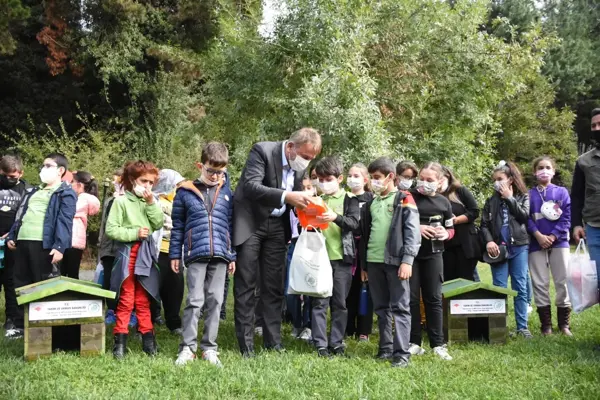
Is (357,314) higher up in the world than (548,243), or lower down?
lower down

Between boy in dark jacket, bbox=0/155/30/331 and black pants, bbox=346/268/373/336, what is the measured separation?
3.93 metres

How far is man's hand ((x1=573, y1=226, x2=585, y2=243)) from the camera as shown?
6007 mm

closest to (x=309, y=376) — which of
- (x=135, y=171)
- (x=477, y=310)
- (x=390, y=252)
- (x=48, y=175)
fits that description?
(x=390, y=252)

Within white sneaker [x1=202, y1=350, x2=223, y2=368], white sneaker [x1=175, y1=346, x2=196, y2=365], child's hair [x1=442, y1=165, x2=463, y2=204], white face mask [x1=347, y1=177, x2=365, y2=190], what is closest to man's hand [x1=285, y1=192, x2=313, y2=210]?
white face mask [x1=347, y1=177, x2=365, y2=190]

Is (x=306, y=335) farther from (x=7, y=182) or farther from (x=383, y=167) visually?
(x=7, y=182)

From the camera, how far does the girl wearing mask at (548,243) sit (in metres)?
6.79

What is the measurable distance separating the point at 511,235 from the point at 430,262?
4.83 feet

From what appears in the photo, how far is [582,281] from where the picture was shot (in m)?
5.88

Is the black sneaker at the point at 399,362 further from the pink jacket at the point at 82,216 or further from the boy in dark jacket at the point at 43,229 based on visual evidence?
the pink jacket at the point at 82,216

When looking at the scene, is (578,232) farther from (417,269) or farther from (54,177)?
(54,177)

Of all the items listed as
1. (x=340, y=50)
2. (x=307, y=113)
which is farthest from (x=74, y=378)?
(x=340, y=50)

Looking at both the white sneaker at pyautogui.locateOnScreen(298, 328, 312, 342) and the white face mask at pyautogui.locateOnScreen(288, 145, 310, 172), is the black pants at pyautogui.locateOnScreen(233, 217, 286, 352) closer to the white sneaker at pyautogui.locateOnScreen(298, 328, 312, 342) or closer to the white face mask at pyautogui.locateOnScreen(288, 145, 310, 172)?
the white face mask at pyautogui.locateOnScreen(288, 145, 310, 172)

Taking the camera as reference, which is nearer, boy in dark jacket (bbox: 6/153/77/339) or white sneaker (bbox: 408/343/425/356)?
white sneaker (bbox: 408/343/425/356)

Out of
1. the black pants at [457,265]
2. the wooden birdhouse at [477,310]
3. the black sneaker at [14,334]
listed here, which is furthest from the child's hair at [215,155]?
the black pants at [457,265]
